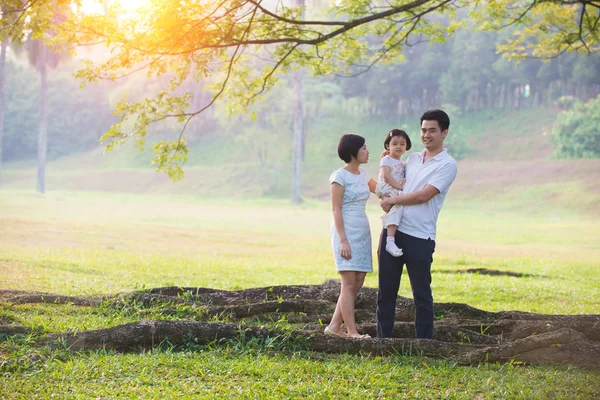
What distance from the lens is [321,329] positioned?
20.8 ft

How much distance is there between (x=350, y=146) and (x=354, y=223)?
0.63 m

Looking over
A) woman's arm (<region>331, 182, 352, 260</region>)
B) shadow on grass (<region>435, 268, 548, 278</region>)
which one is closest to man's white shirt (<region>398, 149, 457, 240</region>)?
woman's arm (<region>331, 182, 352, 260</region>)

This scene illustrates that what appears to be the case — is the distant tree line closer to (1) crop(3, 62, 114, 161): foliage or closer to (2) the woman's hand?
(1) crop(3, 62, 114, 161): foliage

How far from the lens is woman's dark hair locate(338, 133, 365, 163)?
18.6ft

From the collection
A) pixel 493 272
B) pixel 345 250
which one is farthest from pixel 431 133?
pixel 493 272

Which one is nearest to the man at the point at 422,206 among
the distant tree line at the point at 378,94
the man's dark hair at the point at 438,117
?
the man's dark hair at the point at 438,117

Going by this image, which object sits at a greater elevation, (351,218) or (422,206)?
(422,206)

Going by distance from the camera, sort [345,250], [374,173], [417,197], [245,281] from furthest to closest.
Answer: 1. [374,173]
2. [245,281]
3. [345,250]
4. [417,197]

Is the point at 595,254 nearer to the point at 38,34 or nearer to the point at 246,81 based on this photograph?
the point at 246,81

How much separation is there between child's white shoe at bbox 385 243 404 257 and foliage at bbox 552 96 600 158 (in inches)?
1694

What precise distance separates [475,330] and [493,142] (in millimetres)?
48611

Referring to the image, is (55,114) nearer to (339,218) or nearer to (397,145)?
(339,218)

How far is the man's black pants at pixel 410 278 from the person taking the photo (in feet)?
17.9

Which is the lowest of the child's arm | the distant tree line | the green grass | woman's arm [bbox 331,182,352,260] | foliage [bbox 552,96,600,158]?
the green grass
